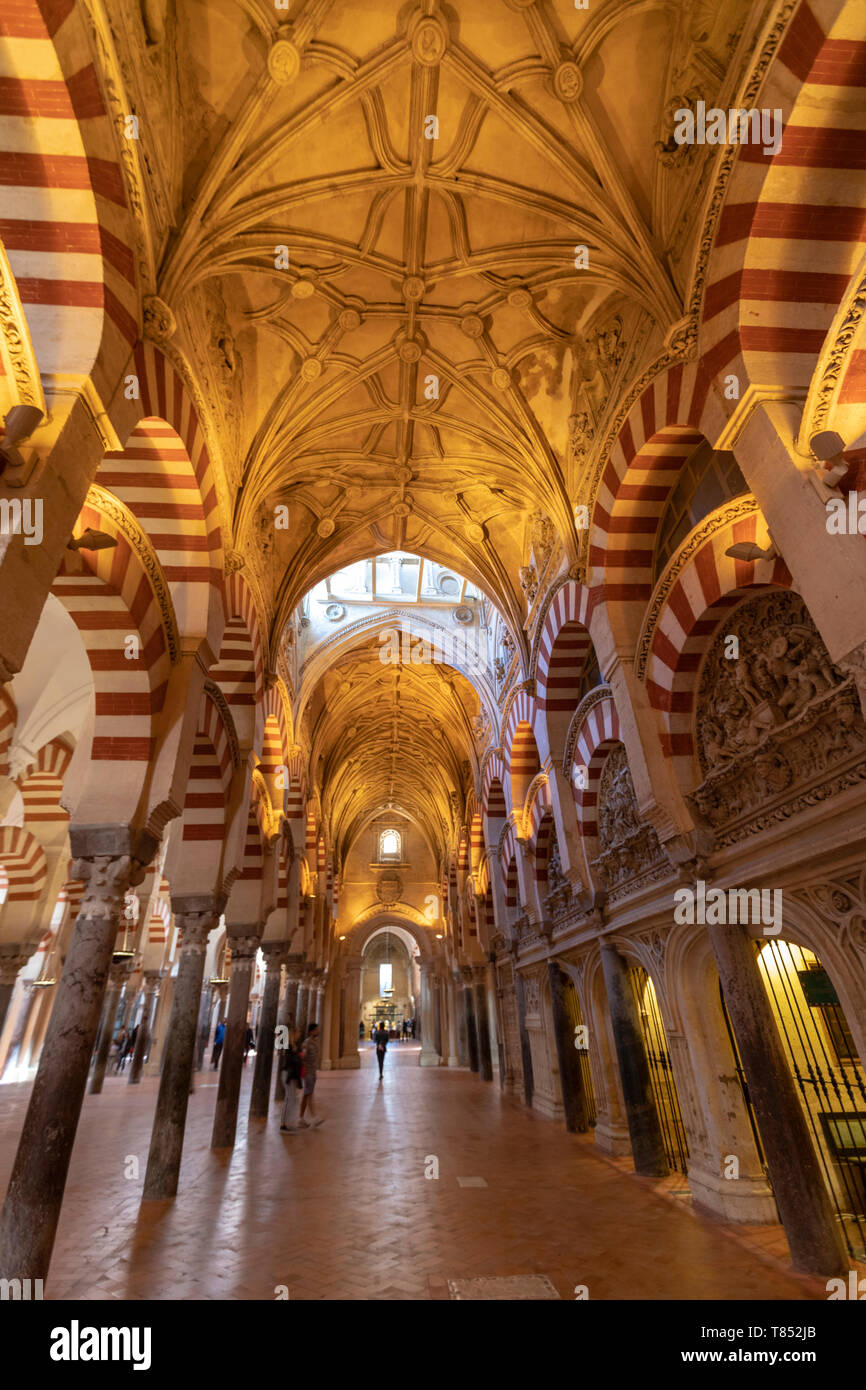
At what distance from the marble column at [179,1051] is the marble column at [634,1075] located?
438 centimetres

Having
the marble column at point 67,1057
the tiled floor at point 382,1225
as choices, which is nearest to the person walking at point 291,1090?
the tiled floor at point 382,1225

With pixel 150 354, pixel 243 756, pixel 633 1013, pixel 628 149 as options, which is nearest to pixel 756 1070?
pixel 633 1013

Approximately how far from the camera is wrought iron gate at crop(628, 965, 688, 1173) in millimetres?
6746

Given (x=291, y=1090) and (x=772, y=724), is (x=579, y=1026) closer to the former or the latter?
(x=291, y=1090)

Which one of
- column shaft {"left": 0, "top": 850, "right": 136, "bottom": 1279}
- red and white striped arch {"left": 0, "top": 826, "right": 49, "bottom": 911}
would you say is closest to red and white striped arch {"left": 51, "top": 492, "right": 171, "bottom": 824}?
column shaft {"left": 0, "top": 850, "right": 136, "bottom": 1279}

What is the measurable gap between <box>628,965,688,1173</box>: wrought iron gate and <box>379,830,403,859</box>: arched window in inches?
834

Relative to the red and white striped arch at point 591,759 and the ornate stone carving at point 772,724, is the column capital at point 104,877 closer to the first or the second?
the ornate stone carving at point 772,724

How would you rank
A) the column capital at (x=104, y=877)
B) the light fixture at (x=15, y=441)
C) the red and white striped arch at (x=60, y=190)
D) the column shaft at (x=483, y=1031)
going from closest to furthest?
the light fixture at (x=15, y=441) < the red and white striped arch at (x=60, y=190) < the column capital at (x=104, y=877) < the column shaft at (x=483, y=1031)

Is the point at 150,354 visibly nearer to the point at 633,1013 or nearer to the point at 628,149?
the point at 628,149

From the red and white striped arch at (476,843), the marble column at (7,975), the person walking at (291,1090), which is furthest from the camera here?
the red and white striped arch at (476,843)

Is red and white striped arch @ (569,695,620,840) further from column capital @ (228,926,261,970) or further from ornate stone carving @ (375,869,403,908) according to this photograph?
ornate stone carving @ (375,869,403,908)

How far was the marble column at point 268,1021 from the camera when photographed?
36.5 feet

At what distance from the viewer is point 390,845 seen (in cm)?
2856
